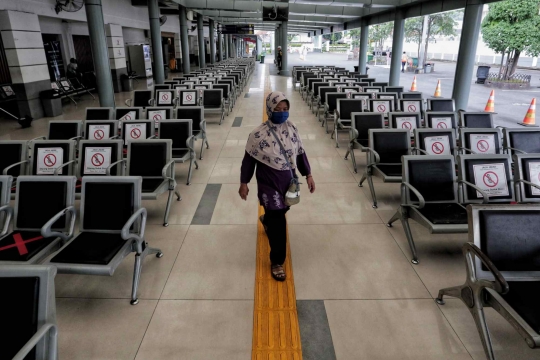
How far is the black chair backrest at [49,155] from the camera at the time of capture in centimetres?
433

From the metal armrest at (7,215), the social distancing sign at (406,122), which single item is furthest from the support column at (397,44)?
the metal armrest at (7,215)

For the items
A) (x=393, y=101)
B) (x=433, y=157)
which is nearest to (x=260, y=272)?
(x=433, y=157)

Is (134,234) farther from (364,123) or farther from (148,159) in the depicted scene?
(364,123)

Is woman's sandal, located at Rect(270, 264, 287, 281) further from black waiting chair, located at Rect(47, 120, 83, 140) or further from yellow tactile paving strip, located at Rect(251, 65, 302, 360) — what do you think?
black waiting chair, located at Rect(47, 120, 83, 140)

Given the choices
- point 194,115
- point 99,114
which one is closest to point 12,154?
point 99,114

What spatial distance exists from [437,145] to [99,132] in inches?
196

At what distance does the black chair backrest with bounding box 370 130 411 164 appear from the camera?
4980 mm

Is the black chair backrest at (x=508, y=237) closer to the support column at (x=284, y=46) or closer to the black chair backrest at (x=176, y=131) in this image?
the black chair backrest at (x=176, y=131)

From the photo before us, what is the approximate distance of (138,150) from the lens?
4.50 metres

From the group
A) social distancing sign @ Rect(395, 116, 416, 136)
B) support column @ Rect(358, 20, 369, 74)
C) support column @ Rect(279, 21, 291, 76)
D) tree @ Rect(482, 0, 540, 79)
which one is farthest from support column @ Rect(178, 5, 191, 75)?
social distancing sign @ Rect(395, 116, 416, 136)

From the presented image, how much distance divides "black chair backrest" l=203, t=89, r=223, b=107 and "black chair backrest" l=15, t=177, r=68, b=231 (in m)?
6.87

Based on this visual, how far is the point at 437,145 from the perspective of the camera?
4.81m

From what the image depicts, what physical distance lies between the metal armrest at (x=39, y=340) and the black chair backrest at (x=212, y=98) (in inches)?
330

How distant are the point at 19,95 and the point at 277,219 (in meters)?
10.9
